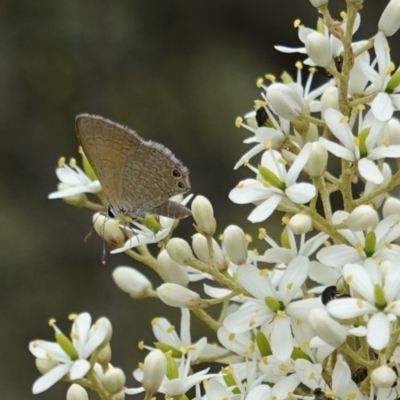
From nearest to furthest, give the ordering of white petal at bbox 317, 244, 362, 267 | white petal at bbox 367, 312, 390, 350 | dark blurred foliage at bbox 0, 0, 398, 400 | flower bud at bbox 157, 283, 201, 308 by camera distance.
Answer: white petal at bbox 367, 312, 390, 350 → white petal at bbox 317, 244, 362, 267 → flower bud at bbox 157, 283, 201, 308 → dark blurred foliage at bbox 0, 0, 398, 400

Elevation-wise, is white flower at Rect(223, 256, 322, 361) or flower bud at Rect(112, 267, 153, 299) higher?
white flower at Rect(223, 256, 322, 361)

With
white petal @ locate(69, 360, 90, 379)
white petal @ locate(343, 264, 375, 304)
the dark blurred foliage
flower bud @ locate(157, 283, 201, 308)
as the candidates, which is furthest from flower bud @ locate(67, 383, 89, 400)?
the dark blurred foliage

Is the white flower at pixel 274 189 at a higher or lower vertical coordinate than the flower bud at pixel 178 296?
higher

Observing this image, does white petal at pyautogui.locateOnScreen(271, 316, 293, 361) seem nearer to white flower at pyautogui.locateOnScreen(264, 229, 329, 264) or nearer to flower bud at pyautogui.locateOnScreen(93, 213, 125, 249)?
white flower at pyautogui.locateOnScreen(264, 229, 329, 264)

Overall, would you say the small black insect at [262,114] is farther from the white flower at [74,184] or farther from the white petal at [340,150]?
the white flower at [74,184]

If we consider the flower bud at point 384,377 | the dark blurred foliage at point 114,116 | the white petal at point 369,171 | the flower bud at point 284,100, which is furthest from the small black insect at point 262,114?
the dark blurred foliage at point 114,116

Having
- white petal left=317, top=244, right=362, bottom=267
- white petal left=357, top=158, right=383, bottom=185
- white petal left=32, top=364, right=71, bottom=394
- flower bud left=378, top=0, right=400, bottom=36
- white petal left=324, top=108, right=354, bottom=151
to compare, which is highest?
flower bud left=378, top=0, right=400, bottom=36
